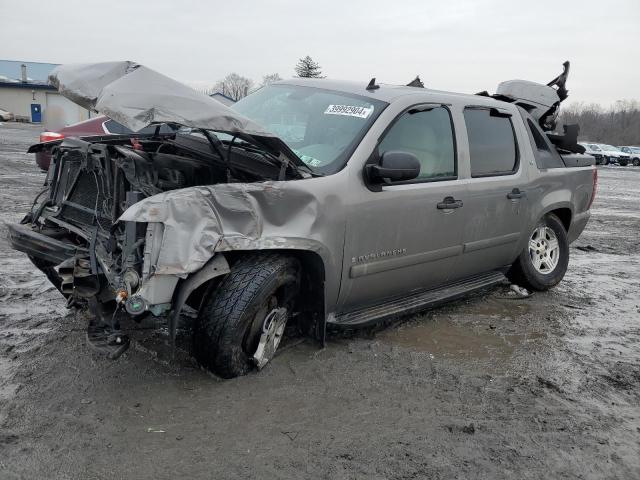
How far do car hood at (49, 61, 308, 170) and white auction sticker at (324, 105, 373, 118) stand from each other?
2.20ft

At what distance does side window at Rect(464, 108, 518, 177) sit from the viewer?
4.54 meters

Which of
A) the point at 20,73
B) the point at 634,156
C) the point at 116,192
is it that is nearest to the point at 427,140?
the point at 116,192

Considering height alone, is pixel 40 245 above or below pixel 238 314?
above

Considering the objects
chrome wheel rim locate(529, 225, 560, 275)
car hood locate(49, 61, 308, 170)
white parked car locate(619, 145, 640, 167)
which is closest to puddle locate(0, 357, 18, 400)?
car hood locate(49, 61, 308, 170)

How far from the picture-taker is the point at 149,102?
9.89ft

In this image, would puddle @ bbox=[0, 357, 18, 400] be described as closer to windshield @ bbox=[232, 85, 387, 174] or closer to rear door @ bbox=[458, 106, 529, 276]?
windshield @ bbox=[232, 85, 387, 174]

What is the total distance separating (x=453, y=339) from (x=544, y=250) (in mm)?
1966

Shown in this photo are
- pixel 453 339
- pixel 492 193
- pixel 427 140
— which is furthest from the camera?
pixel 492 193

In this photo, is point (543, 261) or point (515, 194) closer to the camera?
point (515, 194)

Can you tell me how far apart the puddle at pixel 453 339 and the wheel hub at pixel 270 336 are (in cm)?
96

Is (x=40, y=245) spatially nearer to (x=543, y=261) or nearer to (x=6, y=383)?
(x=6, y=383)

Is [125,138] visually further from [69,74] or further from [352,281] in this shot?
[352,281]

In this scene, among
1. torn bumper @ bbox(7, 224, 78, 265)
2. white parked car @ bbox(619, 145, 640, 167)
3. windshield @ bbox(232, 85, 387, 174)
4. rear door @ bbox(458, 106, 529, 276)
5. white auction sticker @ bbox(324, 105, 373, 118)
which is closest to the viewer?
torn bumper @ bbox(7, 224, 78, 265)

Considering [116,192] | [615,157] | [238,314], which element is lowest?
[615,157]
